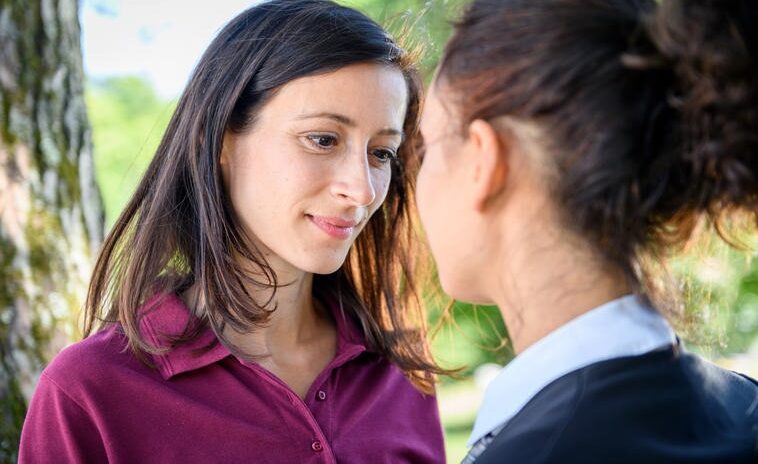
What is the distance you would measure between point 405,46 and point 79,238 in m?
1.02

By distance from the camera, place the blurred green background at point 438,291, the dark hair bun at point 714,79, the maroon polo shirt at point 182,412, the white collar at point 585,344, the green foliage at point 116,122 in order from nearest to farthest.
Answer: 1. the dark hair bun at point 714,79
2. the white collar at point 585,344
3. the blurred green background at point 438,291
4. the maroon polo shirt at point 182,412
5. the green foliage at point 116,122

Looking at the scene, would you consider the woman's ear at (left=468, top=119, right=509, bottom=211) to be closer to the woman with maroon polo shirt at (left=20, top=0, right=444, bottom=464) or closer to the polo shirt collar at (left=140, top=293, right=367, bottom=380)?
the woman with maroon polo shirt at (left=20, top=0, right=444, bottom=464)

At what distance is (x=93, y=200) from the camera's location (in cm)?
260

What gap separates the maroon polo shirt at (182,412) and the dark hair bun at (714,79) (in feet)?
3.72

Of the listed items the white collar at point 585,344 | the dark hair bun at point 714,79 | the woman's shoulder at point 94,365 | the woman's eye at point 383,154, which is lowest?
the woman's shoulder at point 94,365

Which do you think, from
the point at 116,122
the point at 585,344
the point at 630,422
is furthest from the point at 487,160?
the point at 116,122

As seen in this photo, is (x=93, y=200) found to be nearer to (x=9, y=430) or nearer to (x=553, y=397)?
(x=9, y=430)

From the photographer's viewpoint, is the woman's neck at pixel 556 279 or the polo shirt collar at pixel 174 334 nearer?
the woman's neck at pixel 556 279

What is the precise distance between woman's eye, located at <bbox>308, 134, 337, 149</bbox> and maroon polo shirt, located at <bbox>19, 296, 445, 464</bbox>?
0.47 m

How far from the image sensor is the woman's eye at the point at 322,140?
202cm

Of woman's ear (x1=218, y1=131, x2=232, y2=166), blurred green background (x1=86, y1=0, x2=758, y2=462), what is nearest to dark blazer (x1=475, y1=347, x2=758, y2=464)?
blurred green background (x1=86, y1=0, x2=758, y2=462)

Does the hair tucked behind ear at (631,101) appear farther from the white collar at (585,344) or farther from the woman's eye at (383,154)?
the woman's eye at (383,154)

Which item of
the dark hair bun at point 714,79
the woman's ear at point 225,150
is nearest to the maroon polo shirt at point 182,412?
the woman's ear at point 225,150

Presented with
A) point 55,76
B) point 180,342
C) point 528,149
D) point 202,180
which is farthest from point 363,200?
point 55,76
